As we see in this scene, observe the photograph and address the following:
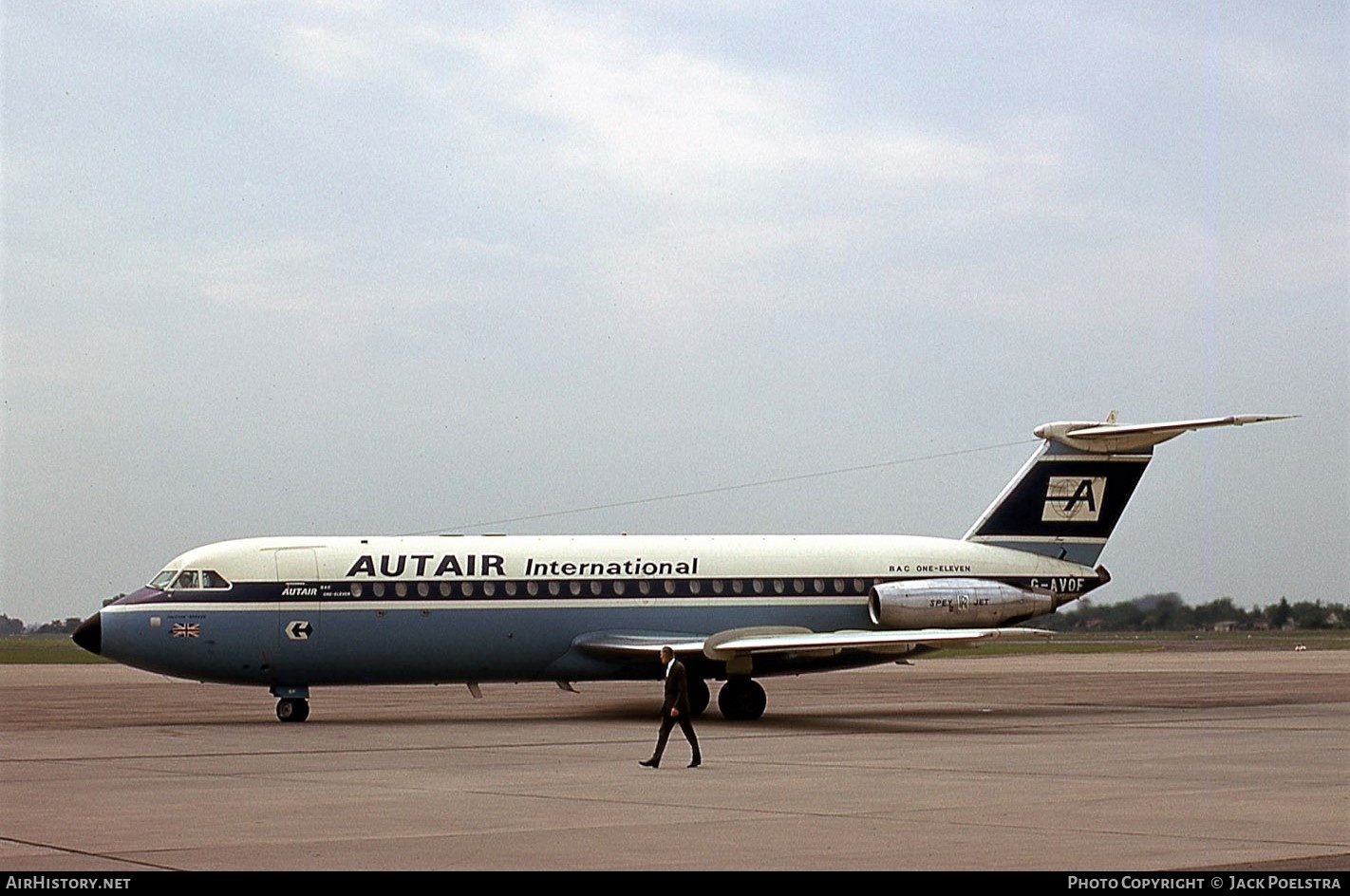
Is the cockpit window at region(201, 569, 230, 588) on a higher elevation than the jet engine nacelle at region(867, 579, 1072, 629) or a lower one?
higher

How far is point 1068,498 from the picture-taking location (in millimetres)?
33750

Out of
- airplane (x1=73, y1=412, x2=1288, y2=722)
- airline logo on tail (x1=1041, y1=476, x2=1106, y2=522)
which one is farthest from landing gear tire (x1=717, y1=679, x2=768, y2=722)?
airline logo on tail (x1=1041, y1=476, x2=1106, y2=522)

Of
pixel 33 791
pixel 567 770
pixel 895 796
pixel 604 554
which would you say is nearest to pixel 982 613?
pixel 604 554

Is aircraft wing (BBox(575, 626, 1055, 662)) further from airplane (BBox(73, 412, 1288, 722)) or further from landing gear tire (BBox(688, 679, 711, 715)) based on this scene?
landing gear tire (BBox(688, 679, 711, 715))

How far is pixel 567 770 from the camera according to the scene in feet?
67.1

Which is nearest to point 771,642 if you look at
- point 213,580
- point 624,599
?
point 624,599

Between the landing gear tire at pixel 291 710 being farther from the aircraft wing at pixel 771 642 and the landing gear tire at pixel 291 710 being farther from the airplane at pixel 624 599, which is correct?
the aircraft wing at pixel 771 642

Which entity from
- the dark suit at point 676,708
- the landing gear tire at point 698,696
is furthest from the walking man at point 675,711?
the landing gear tire at point 698,696

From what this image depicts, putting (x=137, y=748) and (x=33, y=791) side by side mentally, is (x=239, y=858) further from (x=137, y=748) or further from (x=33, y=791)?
(x=137, y=748)

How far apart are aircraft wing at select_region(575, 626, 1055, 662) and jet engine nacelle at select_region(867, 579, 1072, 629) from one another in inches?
33.2

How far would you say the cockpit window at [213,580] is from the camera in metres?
29.0

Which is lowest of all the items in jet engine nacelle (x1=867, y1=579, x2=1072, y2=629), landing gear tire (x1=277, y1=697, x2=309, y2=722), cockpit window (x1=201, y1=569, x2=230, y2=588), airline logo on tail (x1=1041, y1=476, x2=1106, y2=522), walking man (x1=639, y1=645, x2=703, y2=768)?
landing gear tire (x1=277, y1=697, x2=309, y2=722)

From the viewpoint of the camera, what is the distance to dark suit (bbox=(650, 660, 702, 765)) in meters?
20.5

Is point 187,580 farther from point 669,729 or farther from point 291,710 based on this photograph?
point 669,729
